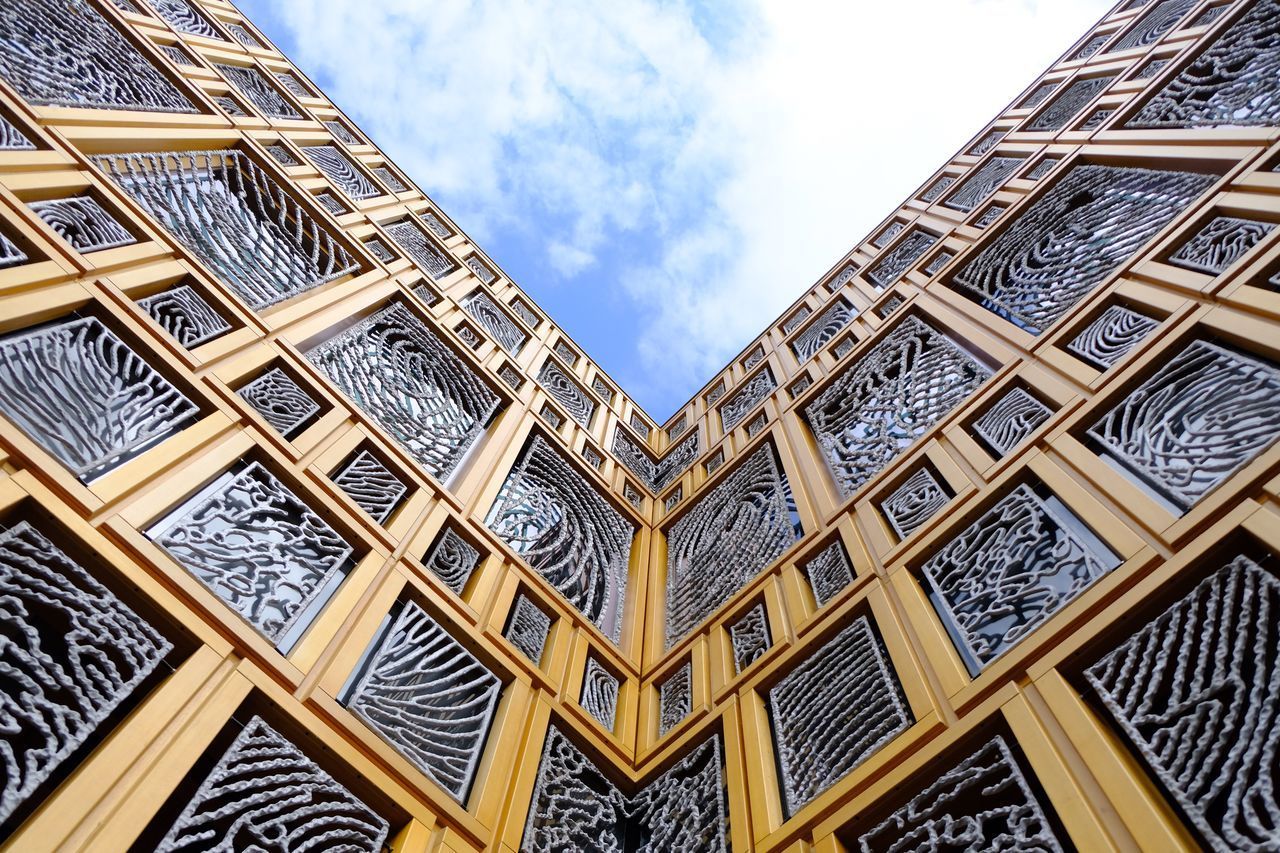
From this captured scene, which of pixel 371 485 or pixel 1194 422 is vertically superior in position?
pixel 371 485

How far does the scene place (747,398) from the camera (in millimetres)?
7793

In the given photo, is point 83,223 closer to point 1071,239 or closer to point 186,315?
point 186,315

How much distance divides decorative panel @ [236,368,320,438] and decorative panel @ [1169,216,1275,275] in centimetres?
383

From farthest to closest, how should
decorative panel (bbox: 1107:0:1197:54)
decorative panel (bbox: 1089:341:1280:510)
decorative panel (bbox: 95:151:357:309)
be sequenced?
1. decorative panel (bbox: 1107:0:1197:54)
2. decorative panel (bbox: 95:151:357:309)
3. decorative panel (bbox: 1089:341:1280:510)

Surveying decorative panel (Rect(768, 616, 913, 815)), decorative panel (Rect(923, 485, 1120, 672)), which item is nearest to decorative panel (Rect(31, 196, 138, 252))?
decorative panel (Rect(768, 616, 913, 815))

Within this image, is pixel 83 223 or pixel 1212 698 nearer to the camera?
pixel 1212 698

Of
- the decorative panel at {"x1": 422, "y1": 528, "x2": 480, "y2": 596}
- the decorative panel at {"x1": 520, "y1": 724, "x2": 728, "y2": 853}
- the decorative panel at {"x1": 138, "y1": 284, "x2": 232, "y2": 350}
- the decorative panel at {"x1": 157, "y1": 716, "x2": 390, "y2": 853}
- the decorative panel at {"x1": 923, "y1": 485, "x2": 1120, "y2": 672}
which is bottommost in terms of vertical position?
the decorative panel at {"x1": 157, "y1": 716, "x2": 390, "y2": 853}

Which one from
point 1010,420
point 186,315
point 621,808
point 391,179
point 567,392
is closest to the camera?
point 621,808

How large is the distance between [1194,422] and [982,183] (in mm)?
4994

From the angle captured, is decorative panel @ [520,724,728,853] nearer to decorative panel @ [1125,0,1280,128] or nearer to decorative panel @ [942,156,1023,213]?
decorative panel @ [1125,0,1280,128]

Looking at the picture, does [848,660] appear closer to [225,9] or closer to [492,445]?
[492,445]

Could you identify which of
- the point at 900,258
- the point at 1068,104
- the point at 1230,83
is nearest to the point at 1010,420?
the point at 1230,83

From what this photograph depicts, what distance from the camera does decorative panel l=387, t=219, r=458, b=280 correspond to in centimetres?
699

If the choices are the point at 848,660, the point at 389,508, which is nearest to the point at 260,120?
Answer: the point at 389,508
